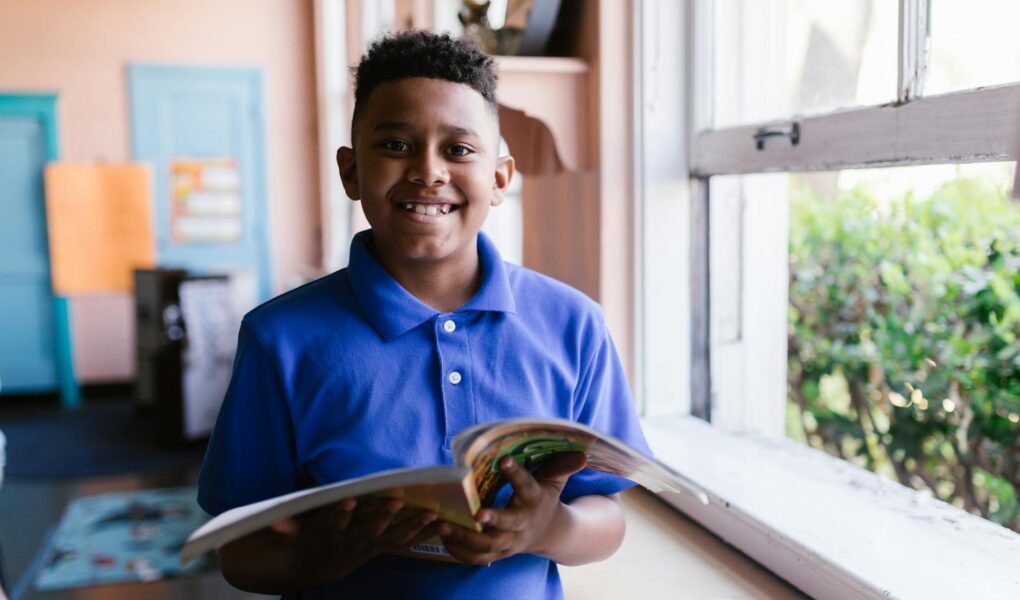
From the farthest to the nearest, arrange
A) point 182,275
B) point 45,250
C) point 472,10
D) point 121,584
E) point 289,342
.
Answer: point 45,250 → point 182,275 → point 121,584 → point 472,10 → point 289,342

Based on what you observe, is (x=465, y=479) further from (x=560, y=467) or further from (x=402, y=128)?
(x=402, y=128)

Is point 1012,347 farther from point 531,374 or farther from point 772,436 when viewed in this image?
point 531,374

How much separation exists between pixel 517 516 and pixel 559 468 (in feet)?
0.19

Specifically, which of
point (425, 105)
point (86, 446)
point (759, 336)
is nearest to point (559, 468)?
point (425, 105)

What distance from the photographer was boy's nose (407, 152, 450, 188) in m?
0.87

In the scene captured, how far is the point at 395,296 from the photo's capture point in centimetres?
91

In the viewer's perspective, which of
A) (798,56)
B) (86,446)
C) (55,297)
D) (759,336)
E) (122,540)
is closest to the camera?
(798,56)

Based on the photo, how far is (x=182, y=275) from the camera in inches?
181

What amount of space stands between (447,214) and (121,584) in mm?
2311

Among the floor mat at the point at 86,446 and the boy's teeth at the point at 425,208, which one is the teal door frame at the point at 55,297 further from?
the boy's teeth at the point at 425,208

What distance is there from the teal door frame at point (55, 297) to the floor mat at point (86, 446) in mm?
215

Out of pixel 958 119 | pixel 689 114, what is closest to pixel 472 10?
pixel 689 114

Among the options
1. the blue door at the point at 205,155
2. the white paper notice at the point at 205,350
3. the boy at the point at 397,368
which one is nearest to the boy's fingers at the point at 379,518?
the boy at the point at 397,368

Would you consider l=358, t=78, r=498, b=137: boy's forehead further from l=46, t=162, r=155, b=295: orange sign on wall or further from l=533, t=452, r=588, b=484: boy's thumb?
l=46, t=162, r=155, b=295: orange sign on wall
